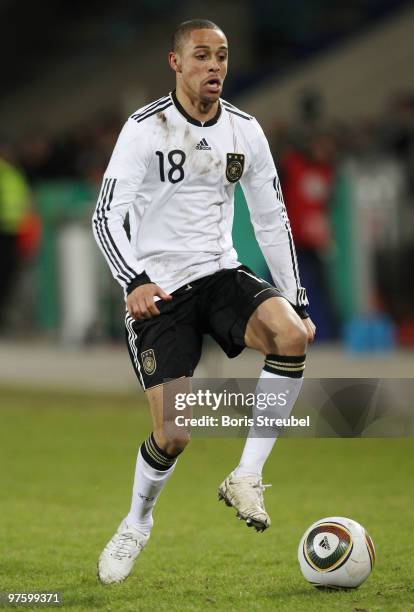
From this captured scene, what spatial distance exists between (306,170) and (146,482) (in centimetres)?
830

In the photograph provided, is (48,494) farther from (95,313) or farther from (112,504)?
(95,313)

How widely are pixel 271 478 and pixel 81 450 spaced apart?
5.87 feet

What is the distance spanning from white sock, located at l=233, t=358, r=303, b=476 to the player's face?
1.22 metres

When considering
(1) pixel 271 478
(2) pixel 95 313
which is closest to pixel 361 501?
(1) pixel 271 478

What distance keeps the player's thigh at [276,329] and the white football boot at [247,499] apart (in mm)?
545

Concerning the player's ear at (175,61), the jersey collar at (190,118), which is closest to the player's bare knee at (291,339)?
the jersey collar at (190,118)

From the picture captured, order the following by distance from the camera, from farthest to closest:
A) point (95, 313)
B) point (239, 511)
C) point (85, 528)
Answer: point (95, 313), point (85, 528), point (239, 511)

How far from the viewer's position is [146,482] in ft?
A: 19.4

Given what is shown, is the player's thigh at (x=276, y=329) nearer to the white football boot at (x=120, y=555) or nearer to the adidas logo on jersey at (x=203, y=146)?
the adidas logo on jersey at (x=203, y=146)

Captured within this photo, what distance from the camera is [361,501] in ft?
26.3

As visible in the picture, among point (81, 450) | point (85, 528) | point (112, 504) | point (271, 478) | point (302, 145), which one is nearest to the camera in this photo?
point (85, 528)

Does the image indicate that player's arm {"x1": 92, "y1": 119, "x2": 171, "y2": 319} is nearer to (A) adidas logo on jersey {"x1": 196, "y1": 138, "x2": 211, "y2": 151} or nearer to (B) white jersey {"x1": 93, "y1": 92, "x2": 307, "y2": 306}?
(B) white jersey {"x1": 93, "y1": 92, "x2": 307, "y2": 306}

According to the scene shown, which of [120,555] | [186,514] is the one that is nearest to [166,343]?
[120,555]

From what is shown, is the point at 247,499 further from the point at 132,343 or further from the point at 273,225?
the point at 273,225
